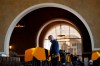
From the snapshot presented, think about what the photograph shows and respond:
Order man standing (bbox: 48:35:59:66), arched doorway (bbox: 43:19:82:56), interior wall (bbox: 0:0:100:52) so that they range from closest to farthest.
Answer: man standing (bbox: 48:35:59:66)
interior wall (bbox: 0:0:100:52)
arched doorway (bbox: 43:19:82:56)

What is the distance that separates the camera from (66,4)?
11.4m

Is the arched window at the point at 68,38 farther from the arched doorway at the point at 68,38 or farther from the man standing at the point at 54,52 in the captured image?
the man standing at the point at 54,52

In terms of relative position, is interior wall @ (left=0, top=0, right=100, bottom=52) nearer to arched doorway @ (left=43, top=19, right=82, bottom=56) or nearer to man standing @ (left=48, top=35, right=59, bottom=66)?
man standing @ (left=48, top=35, right=59, bottom=66)

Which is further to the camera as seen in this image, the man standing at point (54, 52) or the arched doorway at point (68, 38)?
the arched doorway at point (68, 38)

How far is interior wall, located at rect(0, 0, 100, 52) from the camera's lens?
11.3 m

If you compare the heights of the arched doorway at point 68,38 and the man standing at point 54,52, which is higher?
the arched doorway at point 68,38

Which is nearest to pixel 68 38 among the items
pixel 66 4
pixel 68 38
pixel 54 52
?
pixel 68 38

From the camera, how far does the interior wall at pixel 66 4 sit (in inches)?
444

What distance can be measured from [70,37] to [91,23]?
16.8 metres

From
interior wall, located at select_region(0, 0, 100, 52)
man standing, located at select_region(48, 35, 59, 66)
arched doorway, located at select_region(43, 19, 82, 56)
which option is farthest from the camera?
arched doorway, located at select_region(43, 19, 82, 56)

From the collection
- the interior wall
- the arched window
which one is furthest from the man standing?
the arched window

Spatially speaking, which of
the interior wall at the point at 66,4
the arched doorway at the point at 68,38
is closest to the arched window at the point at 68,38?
the arched doorway at the point at 68,38

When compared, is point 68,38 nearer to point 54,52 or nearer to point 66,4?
point 66,4

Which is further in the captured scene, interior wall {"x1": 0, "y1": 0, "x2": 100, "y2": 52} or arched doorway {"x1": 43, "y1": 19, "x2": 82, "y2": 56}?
arched doorway {"x1": 43, "y1": 19, "x2": 82, "y2": 56}
